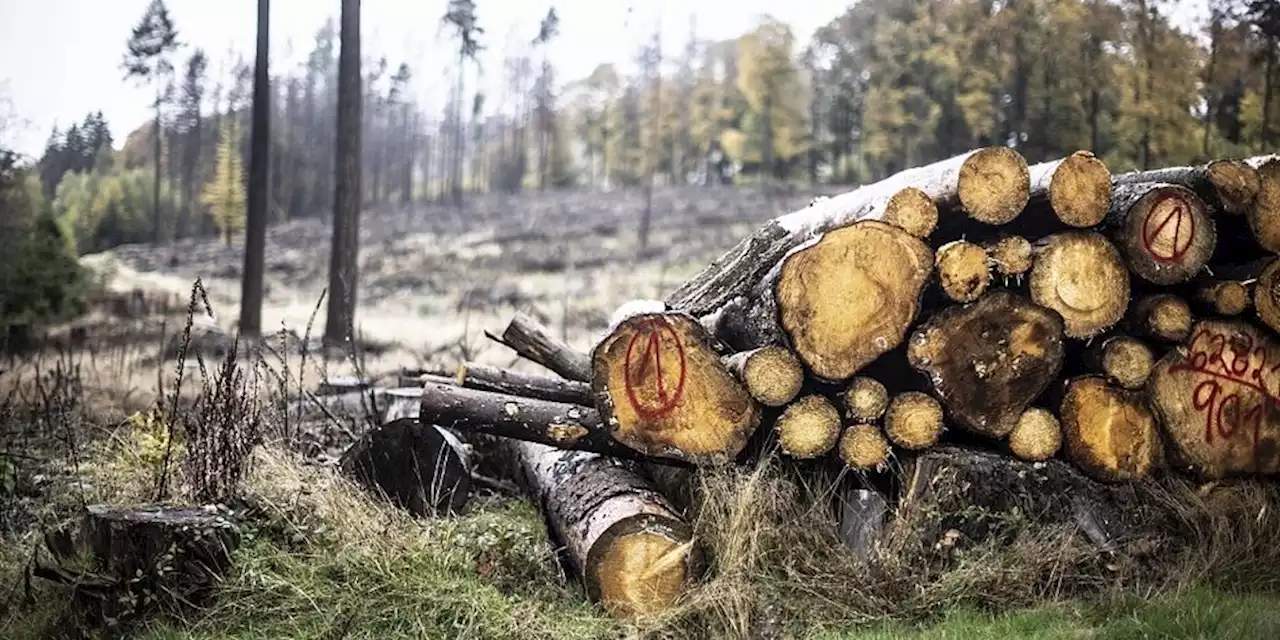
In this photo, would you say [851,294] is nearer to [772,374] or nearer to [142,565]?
[772,374]

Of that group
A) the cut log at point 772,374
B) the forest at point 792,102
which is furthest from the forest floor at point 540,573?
the forest at point 792,102

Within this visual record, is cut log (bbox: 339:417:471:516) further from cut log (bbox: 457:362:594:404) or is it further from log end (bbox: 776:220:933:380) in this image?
log end (bbox: 776:220:933:380)

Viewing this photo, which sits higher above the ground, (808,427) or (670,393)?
(670,393)

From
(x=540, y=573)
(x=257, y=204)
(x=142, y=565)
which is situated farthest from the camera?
(x=257, y=204)

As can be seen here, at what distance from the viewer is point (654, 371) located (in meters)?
4.13

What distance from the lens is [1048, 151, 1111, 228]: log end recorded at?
4121 millimetres

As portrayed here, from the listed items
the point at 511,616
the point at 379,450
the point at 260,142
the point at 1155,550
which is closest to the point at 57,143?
the point at 260,142

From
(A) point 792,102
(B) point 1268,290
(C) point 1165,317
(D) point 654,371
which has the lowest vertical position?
(D) point 654,371

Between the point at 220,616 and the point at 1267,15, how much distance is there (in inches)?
303

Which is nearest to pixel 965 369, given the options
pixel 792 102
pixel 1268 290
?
pixel 1268 290

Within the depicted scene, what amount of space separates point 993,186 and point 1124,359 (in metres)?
0.93

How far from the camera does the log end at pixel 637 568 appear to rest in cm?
381

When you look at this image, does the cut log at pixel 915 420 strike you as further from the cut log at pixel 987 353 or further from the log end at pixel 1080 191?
the log end at pixel 1080 191

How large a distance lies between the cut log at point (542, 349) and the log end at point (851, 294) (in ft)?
5.07
